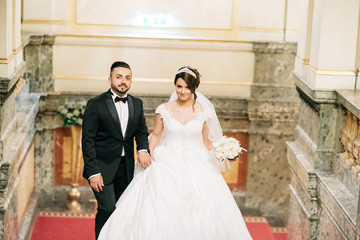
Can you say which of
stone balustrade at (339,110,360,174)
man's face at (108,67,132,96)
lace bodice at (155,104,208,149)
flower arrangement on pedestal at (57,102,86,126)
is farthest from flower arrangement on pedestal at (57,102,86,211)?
stone balustrade at (339,110,360,174)

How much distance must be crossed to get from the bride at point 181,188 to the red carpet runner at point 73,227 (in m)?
2.07

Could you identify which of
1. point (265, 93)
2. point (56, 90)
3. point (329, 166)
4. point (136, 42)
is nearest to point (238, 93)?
point (265, 93)

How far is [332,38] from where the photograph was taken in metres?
5.62

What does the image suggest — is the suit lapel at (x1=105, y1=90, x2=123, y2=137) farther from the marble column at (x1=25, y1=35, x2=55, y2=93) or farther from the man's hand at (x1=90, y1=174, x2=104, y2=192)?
the marble column at (x1=25, y1=35, x2=55, y2=93)

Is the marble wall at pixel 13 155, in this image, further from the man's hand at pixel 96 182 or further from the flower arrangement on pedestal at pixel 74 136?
the man's hand at pixel 96 182

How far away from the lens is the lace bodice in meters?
5.62

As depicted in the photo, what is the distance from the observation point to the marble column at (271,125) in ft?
26.7

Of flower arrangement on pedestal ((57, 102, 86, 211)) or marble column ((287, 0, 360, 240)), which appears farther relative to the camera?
flower arrangement on pedestal ((57, 102, 86, 211))

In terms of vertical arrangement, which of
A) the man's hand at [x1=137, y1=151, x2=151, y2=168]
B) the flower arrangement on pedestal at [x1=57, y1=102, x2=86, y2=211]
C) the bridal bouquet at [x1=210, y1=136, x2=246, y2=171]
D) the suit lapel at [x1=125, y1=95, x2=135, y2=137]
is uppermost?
the suit lapel at [x1=125, y1=95, x2=135, y2=137]

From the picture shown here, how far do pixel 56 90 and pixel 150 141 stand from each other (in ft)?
8.98

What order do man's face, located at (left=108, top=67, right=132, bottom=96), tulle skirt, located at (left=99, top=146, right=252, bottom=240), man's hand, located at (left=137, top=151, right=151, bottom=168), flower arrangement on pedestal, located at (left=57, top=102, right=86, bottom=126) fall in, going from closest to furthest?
tulle skirt, located at (left=99, top=146, right=252, bottom=240) → man's face, located at (left=108, top=67, right=132, bottom=96) → man's hand, located at (left=137, top=151, right=151, bottom=168) → flower arrangement on pedestal, located at (left=57, top=102, right=86, bottom=126)

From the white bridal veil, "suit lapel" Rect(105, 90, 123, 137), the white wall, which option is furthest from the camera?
the white wall

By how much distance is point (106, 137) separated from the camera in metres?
5.40

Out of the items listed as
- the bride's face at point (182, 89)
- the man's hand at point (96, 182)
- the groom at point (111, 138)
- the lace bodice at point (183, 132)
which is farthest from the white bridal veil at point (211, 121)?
the man's hand at point (96, 182)
